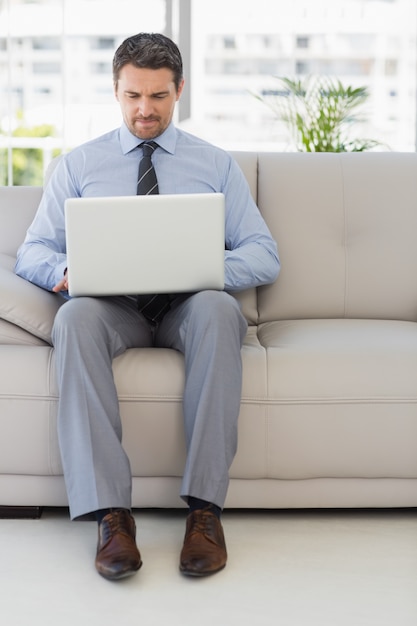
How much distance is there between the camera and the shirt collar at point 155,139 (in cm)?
237

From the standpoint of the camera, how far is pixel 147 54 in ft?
7.41

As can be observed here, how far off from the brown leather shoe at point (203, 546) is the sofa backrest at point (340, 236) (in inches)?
33.6

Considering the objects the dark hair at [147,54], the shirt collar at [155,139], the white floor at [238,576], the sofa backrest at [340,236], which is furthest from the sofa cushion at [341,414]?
the dark hair at [147,54]

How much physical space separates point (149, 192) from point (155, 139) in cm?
17

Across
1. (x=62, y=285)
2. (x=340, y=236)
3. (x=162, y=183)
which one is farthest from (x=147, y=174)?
(x=340, y=236)

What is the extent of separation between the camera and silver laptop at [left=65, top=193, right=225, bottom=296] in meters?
1.87

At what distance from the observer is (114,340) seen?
202cm

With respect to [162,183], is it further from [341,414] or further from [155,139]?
[341,414]

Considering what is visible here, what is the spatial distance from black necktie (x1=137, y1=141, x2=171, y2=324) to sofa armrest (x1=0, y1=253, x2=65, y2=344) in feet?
0.73

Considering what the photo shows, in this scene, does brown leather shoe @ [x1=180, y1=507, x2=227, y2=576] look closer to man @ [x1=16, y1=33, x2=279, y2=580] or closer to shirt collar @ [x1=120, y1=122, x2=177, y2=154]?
man @ [x1=16, y1=33, x2=279, y2=580]

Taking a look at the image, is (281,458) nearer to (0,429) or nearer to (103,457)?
(103,457)

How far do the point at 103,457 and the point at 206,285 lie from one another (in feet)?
1.44

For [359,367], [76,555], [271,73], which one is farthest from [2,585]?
[271,73]

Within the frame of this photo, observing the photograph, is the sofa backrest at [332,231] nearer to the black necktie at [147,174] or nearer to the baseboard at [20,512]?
the black necktie at [147,174]
